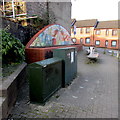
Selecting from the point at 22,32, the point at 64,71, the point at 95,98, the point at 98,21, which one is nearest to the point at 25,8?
the point at 22,32

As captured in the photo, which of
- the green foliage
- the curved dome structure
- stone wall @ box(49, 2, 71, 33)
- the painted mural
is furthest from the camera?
stone wall @ box(49, 2, 71, 33)

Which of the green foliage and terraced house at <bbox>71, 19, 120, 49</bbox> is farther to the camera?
terraced house at <bbox>71, 19, 120, 49</bbox>

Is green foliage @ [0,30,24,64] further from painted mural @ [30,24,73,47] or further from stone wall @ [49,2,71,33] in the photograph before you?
stone wall @ [49,2,71,33]

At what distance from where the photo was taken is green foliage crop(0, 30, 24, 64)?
193 inches

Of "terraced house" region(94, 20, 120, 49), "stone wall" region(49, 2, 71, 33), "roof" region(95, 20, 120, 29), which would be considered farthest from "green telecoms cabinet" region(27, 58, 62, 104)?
"roof" region(95, 20, 120, 29)

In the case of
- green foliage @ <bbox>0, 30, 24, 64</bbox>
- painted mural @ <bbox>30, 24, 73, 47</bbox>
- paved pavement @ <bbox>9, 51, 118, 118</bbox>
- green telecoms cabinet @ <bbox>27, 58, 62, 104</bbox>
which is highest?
painted mural @ <bbox>30, 24, 73, 47</bbox>

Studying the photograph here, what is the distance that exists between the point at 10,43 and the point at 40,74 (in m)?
2.09

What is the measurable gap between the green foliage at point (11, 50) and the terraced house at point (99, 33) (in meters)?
28.1

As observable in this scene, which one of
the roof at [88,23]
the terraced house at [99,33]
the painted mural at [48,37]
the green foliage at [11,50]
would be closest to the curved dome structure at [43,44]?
the painted mural at [48,37]

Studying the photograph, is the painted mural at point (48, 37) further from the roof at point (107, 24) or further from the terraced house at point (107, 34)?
the roof at point (107, 24)

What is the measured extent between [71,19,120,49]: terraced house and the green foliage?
1108 inches

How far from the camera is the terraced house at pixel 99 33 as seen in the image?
106 feet

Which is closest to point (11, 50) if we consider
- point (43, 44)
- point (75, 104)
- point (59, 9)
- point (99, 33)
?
point (75, 104)

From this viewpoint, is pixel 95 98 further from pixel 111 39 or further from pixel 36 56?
pixel 111 39
